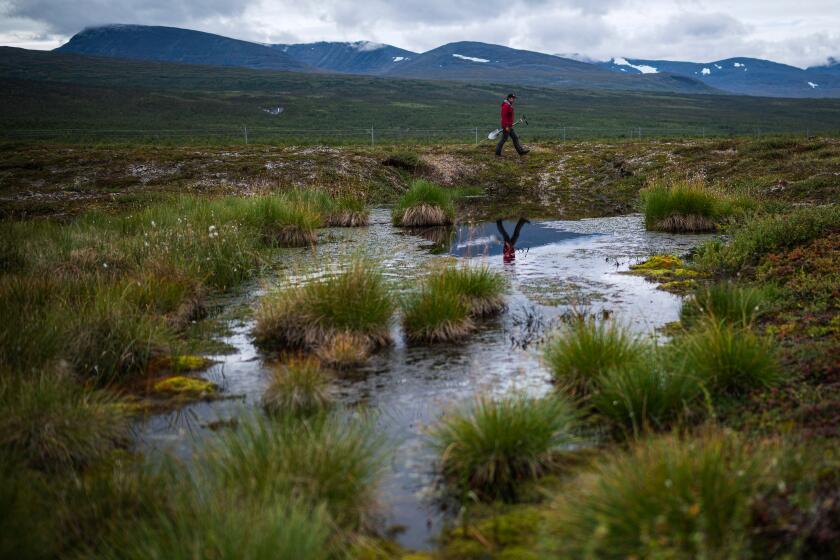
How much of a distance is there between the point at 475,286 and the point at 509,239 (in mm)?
8407

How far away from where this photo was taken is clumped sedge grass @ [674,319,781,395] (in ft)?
23.9

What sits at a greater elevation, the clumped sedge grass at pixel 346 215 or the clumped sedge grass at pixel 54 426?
the clumped sedge grass at pixel 346 215

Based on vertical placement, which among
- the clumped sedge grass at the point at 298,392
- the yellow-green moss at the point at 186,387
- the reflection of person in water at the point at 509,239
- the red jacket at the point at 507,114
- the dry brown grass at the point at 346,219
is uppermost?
the red jacket at the point at 507,114

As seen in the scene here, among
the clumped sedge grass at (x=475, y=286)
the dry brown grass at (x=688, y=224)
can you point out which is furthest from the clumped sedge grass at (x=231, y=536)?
the dry brown grass at (x=688, y=224)

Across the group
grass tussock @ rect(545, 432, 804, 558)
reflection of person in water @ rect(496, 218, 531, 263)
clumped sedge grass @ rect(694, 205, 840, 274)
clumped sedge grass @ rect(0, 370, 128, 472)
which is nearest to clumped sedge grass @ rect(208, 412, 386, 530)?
clumped sedge grass @ rect(0, 370, 128, 472)

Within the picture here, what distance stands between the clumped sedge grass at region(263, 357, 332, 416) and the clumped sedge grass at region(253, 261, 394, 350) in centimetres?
202

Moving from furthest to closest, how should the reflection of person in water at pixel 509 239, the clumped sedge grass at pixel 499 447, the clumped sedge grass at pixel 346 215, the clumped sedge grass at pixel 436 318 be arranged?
the clumped sedge grass at pixel 346 215, the reflection of person in water at pixel 509 239, the clumped sedge grass at pixel 436 318, the clumped sedge grass at pixel 499 447

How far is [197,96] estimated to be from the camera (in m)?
139

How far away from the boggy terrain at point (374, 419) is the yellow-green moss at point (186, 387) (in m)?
0.04

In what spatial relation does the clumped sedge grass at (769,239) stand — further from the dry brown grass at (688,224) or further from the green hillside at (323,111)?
the green hillside at (323,111)

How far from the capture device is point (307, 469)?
17.7 ft

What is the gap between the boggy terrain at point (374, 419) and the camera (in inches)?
176

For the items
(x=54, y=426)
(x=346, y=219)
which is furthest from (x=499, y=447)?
(x=346, y=219)

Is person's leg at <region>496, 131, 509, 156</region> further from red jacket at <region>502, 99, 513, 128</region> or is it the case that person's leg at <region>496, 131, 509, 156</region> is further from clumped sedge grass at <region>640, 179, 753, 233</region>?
clumped sedge grass at <region>640, 179, 753, 233</region>
